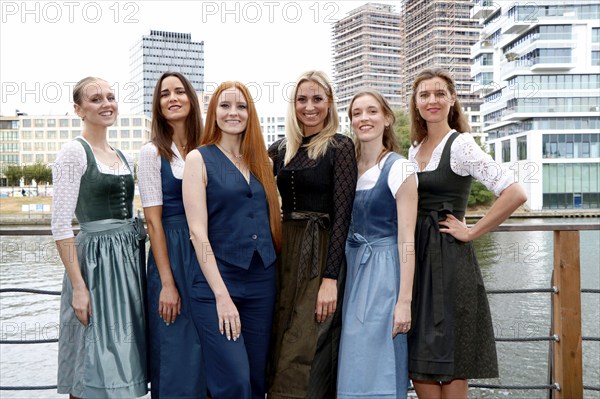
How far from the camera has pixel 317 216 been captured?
7.70 ft

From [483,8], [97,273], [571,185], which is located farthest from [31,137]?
[97,273]

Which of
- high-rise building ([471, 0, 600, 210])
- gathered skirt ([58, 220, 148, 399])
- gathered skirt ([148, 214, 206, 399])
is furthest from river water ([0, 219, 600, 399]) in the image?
high-rise building ([471, 0, 600, 210])

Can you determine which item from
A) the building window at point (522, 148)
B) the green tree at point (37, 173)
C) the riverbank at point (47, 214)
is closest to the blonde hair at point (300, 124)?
the riverbank at point (47, 214)

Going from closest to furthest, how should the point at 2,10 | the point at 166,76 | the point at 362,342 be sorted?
1. the point at 362,342
2. the point at 166,76
3. the point at 2,10

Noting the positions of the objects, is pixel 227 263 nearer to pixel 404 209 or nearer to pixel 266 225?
pixel 266 225

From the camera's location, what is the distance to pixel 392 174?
2.29m

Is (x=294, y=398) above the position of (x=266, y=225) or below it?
below

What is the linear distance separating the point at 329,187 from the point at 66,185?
1101 millimetres

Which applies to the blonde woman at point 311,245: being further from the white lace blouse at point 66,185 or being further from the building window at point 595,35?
the building window at point 595,35

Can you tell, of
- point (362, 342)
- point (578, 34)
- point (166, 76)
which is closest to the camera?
point (362, 342)

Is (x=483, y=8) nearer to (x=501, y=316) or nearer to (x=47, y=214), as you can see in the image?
(x=47, y=214)

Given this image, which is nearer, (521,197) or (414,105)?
(521,197)

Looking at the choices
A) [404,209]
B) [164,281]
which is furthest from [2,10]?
[404,209]

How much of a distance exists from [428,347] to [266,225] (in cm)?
84
